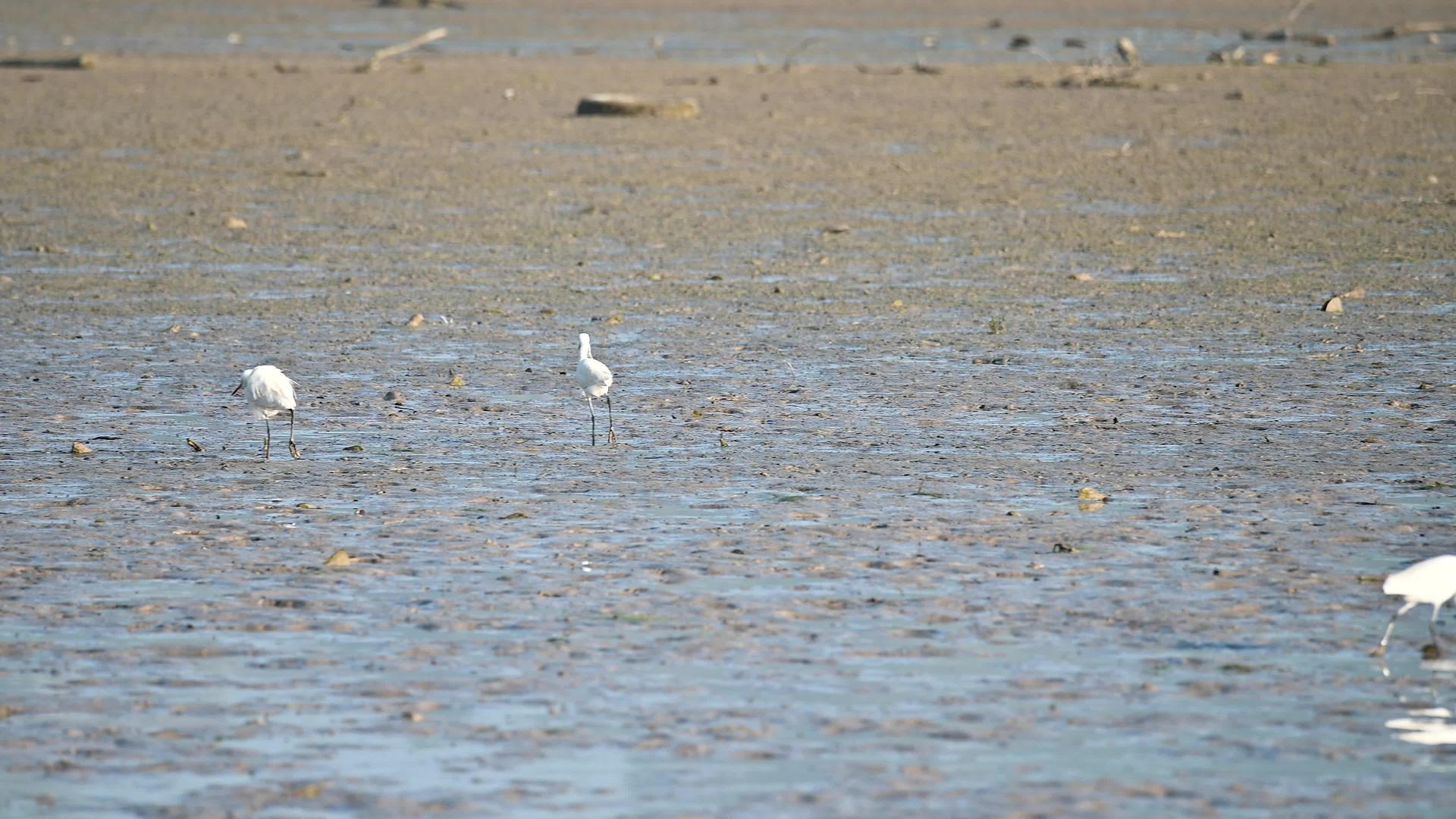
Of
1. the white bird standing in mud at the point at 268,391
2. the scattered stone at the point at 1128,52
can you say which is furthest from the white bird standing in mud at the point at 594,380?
the scattered stone at the point at 1128,52

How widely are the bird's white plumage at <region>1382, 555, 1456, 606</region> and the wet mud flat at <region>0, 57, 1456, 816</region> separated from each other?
0.25m

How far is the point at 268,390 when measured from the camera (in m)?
9.77

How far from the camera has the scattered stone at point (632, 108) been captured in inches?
1076

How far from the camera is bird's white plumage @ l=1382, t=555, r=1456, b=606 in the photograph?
6477mm

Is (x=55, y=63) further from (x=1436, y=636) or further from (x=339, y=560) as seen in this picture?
(x=1436, y=636)

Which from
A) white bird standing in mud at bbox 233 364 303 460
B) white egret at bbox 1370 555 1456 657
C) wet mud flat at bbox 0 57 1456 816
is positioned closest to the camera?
wet mud flat at bbox 0 57 1456 816

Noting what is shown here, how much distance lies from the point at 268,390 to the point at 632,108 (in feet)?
59.8

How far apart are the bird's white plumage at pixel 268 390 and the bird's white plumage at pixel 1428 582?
17.5 feet

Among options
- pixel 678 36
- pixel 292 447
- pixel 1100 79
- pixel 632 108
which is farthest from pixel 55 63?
pixel 292 447

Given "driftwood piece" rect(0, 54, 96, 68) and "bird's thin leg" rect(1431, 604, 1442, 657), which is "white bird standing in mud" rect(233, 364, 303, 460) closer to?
"bird's thin leg" rect(1431, 604, 1442, 657)

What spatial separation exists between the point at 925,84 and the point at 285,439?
2299 cm

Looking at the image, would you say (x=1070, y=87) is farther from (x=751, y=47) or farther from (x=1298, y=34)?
(x=1298, y=34)

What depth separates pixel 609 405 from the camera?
1102cm

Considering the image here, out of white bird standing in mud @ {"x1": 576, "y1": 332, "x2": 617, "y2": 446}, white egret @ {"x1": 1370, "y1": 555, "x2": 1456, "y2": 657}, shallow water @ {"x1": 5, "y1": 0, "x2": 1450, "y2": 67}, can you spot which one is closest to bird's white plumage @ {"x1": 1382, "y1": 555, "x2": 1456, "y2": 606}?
white egret @ {"x1": 1370, "y1": 555, "x2": 1456, "y2": 657}
